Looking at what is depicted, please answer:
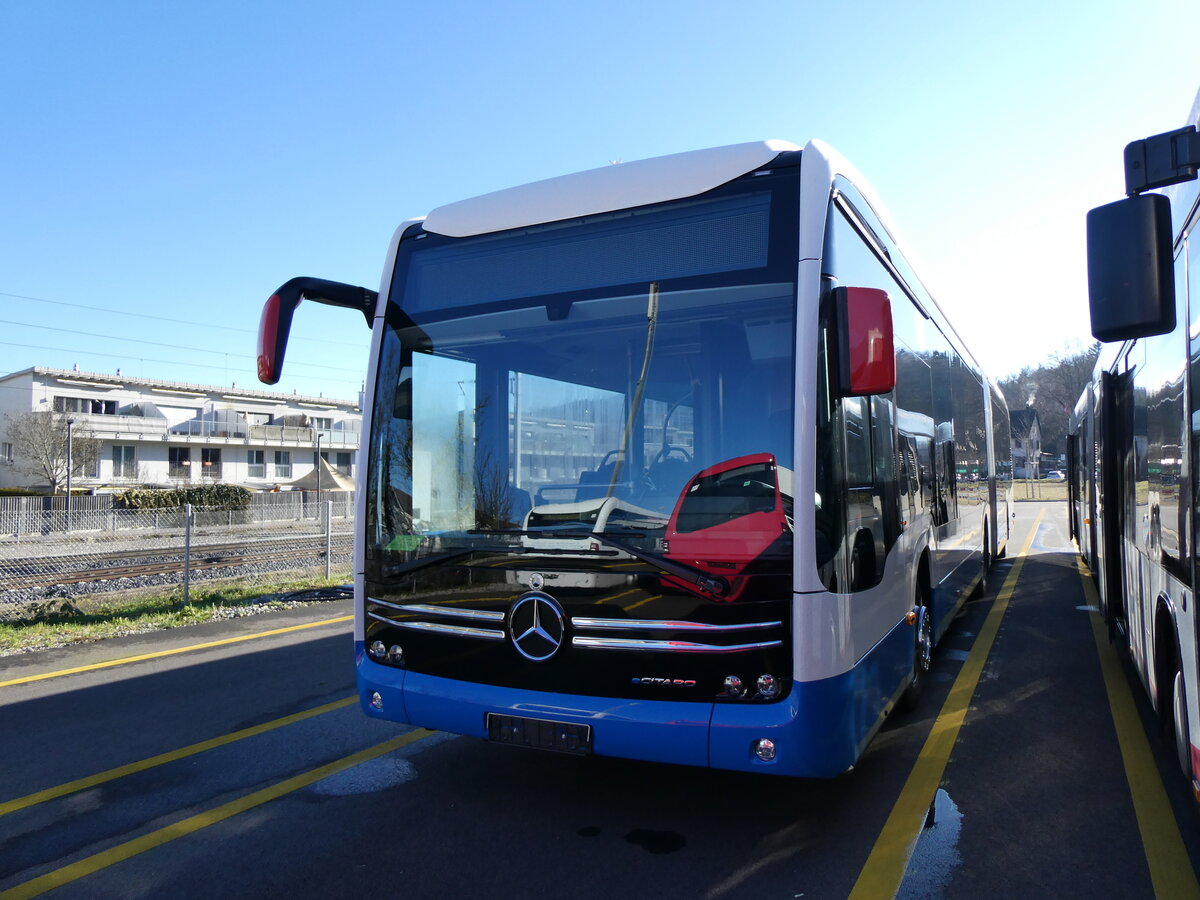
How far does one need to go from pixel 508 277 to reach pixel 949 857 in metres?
→ 3.38

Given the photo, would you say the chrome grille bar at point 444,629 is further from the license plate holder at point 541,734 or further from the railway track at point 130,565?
the railway track at point 130,565

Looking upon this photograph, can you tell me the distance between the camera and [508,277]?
412 centimetres

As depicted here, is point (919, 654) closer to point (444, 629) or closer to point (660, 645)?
point (660, 645)

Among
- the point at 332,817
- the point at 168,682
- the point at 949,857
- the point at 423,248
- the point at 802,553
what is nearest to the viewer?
the point at 802,553

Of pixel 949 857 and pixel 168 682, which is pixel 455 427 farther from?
pixel 168 682

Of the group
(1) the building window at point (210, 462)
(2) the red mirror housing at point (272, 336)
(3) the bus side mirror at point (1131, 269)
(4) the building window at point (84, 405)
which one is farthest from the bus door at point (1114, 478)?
(4) the building window at point (84, 405)

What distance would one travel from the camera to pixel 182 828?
4008 millimetres

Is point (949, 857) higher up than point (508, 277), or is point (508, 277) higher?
point (508, 277)

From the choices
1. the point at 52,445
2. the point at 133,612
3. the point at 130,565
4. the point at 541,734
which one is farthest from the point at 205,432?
the point at 541,734

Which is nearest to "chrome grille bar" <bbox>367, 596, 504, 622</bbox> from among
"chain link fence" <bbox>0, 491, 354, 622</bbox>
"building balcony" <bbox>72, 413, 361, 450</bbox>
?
"chain link fence" <bbox>0, 491, 354, 622</bbox>

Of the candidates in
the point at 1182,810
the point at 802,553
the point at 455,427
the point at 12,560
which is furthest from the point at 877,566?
the point at 12,560

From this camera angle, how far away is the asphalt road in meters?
3.42

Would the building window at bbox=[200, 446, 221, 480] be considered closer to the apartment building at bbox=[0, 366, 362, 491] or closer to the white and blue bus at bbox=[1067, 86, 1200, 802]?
the apartment building at bbox=[0, 366, 362, 491]

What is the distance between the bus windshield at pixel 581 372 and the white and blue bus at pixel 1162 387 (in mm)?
1215
